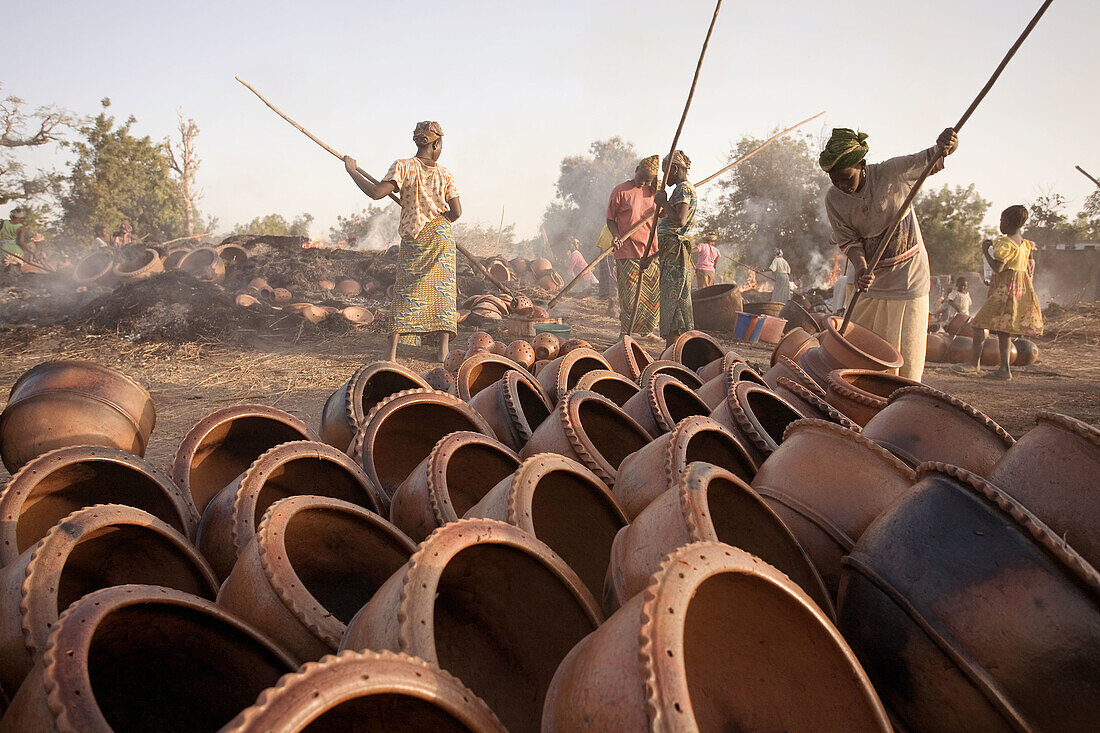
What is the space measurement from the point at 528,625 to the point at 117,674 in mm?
959

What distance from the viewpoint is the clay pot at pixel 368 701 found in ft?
2.70

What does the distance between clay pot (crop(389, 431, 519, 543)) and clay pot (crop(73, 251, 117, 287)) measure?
13.3 m

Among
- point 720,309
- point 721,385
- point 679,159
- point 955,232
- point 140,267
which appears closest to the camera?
point 721,385

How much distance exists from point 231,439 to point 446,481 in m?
1.14

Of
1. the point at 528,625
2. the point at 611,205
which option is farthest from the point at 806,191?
the point at 528,625

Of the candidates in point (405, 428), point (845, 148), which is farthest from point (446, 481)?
point (845, 148)

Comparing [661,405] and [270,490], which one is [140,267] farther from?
[661,405]

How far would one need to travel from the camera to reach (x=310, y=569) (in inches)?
77.4

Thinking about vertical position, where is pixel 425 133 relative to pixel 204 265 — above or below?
above

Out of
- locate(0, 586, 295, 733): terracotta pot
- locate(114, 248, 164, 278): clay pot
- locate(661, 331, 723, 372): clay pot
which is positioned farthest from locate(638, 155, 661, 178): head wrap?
locate(114, 248, 164, 278): clay pot

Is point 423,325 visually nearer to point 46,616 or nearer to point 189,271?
point 46,616

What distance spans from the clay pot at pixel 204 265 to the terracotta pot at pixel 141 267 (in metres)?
0.51

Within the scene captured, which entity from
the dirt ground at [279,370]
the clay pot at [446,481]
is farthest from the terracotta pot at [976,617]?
the dirt ground at [279,370]

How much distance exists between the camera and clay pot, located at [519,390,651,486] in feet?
7.78
